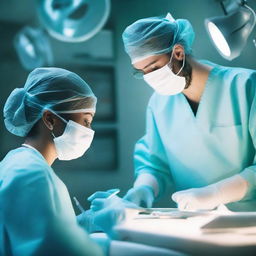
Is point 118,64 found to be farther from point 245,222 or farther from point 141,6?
point 245,222

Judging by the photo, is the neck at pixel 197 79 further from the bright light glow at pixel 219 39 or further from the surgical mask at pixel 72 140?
the surgical mask at pixel 72 140

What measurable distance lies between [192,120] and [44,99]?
0.75m

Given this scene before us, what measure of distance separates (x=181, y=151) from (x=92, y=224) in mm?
626

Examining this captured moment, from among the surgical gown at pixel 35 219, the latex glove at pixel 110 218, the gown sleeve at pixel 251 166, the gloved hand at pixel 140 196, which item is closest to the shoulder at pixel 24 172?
the surgical gown at pixel 35 219

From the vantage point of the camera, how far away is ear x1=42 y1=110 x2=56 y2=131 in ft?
5.92

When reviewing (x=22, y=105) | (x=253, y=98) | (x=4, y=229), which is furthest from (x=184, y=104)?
(x=4, y=229)

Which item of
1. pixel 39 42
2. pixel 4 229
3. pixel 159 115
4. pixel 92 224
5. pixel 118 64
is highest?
pixel 39 42

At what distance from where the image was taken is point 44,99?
1807 millimetres

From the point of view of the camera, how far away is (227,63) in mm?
2479

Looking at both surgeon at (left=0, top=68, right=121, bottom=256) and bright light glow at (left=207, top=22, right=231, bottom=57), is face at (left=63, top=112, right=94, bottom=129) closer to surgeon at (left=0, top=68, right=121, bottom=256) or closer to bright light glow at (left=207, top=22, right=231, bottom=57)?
surgeon at (left=0, top=68, right=121, bottom=256)

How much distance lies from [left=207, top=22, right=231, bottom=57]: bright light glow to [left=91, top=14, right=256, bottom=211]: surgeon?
0.12 meters

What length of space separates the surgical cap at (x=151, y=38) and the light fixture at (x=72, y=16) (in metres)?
0.22

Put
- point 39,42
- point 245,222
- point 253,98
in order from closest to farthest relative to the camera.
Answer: point 245,222 < point 253,98 < point 39,42

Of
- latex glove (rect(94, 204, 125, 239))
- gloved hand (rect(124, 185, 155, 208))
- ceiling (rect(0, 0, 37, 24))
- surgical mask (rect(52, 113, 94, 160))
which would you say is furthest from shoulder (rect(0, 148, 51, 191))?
ceiling (rect(0, 0, 37, 24))
